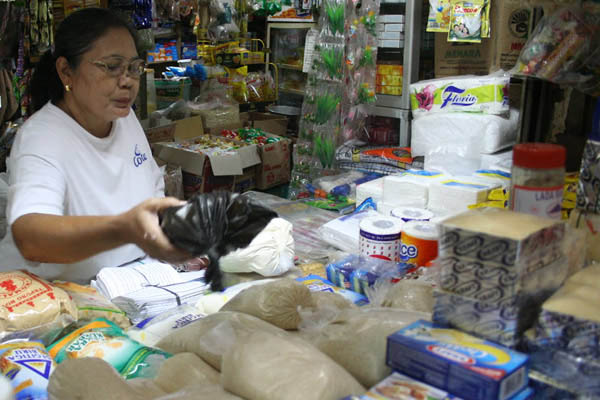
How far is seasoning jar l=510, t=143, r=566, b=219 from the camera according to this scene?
924mm

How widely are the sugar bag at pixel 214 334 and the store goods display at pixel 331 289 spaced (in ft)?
1.60

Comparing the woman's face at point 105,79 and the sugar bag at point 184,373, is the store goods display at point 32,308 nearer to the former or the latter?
the sugar bag at point 184,373

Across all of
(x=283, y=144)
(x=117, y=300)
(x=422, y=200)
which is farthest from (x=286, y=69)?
(x=117, y=300)

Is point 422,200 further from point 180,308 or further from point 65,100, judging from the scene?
point 65,100

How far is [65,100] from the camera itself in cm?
195

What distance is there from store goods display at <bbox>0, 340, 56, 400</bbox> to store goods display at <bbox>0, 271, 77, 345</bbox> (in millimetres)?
83

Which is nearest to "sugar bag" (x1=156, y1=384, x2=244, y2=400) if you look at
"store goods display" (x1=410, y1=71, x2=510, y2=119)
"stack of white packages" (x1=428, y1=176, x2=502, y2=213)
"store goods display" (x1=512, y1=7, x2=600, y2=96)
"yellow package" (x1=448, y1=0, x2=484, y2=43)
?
"store goods display" (x1=512, y1=7, x2=600, y2=96)

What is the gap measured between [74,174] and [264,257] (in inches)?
27.0

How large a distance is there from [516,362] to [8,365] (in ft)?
3.31

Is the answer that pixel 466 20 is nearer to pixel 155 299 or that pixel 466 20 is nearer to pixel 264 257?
pixel 264 257

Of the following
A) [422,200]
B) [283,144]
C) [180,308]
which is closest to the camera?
[180,308]

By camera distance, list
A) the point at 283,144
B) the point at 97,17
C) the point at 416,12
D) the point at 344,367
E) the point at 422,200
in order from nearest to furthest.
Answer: the point at 344,367 → the point at 97,17 → the point at 422,200 → the point at 416,12 → the point at 283,144

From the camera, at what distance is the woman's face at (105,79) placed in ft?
6.04

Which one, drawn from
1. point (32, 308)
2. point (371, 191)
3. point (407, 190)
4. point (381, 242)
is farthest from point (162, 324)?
point (371, 191)
